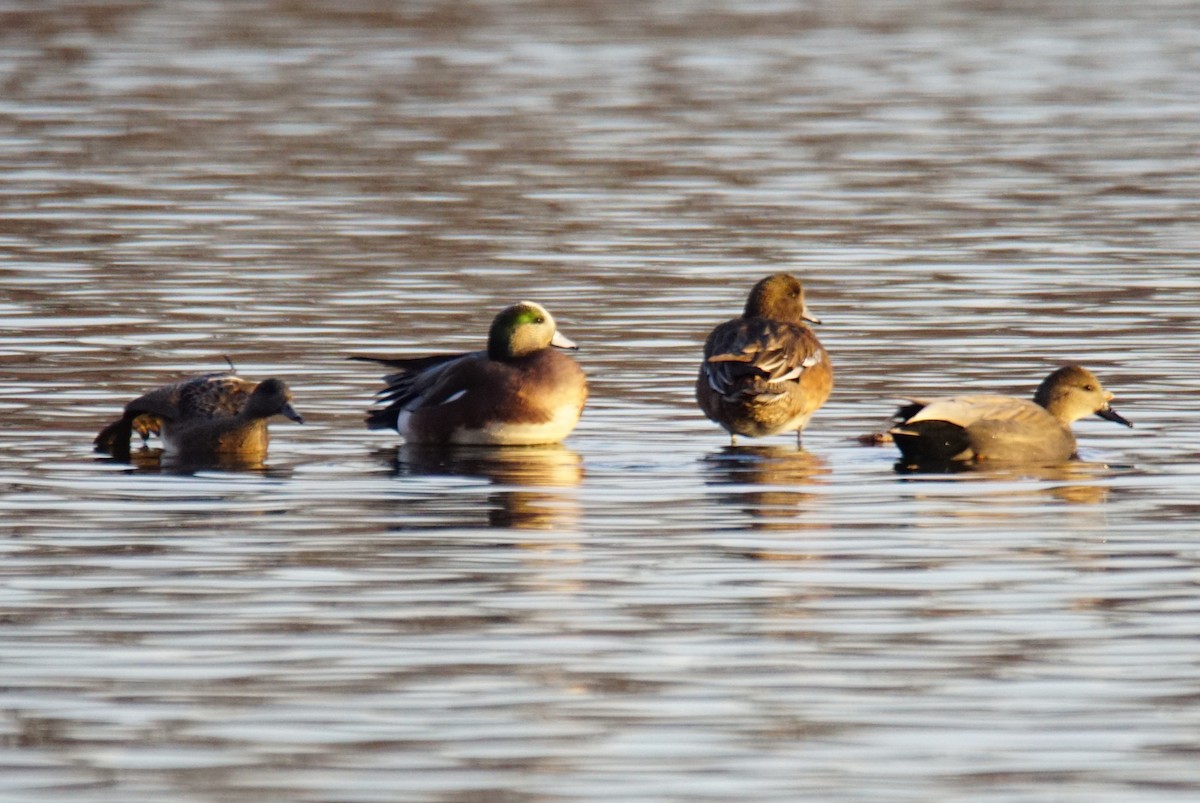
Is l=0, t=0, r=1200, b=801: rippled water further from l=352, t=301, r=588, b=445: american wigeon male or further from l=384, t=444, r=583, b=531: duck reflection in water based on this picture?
l=352, t=301, r=588, b=445: american wigeon male

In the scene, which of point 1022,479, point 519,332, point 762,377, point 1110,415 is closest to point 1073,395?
point 1110,415

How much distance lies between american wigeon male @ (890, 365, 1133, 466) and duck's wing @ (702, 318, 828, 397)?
742mm

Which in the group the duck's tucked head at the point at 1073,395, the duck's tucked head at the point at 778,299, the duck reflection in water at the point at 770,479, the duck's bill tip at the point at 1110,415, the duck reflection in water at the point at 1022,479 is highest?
the duck's tucked head at the point at 778,299

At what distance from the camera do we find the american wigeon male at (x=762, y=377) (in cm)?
1304

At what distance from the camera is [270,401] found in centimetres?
1267

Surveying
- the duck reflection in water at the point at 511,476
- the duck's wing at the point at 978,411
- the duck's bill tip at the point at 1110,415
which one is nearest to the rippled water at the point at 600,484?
the duck reflection in water at the point at 511,476

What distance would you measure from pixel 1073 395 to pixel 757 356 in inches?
60.8

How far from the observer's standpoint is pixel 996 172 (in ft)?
88.0

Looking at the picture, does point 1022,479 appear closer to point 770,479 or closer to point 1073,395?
point 1073,395

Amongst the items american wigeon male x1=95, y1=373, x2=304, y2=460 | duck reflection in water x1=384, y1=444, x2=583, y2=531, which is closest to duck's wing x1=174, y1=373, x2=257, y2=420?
american wigeon male x1=95, y1=373, x2=304, y2=460

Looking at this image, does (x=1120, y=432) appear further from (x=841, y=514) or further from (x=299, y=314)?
(x=299, y=314)

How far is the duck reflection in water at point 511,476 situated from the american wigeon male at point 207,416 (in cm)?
65

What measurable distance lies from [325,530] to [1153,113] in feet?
77.1

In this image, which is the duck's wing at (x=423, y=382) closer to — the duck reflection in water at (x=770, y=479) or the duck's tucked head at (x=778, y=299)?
the duck reflection in water at (x=770, y=479)
